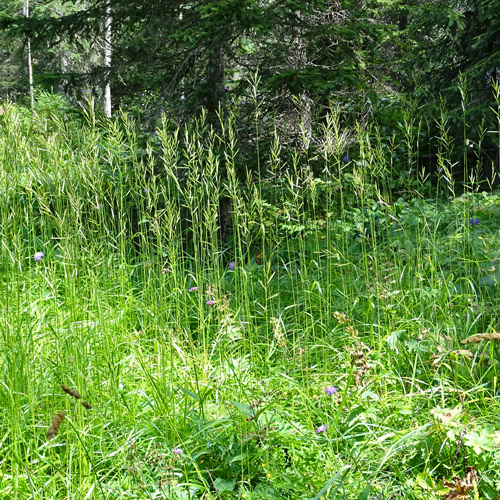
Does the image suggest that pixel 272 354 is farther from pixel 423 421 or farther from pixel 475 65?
pixel 475 65

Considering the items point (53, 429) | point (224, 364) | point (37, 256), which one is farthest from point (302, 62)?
point (53, 429)

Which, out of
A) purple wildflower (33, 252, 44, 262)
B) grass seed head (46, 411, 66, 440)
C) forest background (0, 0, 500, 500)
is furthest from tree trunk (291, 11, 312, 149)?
grass seed head (46, 411, 66, 440)

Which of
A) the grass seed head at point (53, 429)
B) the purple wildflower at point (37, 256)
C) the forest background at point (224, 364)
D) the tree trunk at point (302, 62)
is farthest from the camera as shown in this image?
the tree trunk at point (302, 62)

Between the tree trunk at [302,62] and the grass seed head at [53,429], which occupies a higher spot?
the tree trunk at [302,62]

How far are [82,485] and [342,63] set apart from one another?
3.81 metres

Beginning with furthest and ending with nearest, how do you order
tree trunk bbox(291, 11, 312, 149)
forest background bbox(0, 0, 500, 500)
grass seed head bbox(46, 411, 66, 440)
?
tree trunk bbox(291, 11, 312, 149) < forest background bbox(0, 0, 500, 500) < grass seed head bbox(46, 411, 66, 440)

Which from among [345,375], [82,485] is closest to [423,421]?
[345,375]

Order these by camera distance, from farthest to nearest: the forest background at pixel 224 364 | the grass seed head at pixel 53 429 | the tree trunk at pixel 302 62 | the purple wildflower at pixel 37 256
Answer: the tree trunk at pixel 302 62 < the purple wildflower at pixel 37 256 < the forest background at pixel 224 364 < the grass seed head at pixel 53 429

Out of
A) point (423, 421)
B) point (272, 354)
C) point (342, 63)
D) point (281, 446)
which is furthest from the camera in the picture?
point (342, 63)

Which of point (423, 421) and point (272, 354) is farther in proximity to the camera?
point (272, 354)

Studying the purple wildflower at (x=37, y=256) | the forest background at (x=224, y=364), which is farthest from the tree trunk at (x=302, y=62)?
the purple wildflower at (x=37, y=256)

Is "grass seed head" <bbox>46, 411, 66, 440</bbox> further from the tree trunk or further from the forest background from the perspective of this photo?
the tree trunk

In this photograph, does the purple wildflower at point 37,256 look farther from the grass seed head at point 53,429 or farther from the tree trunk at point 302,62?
the tree trunk at point 302,62

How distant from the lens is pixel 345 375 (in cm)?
200
